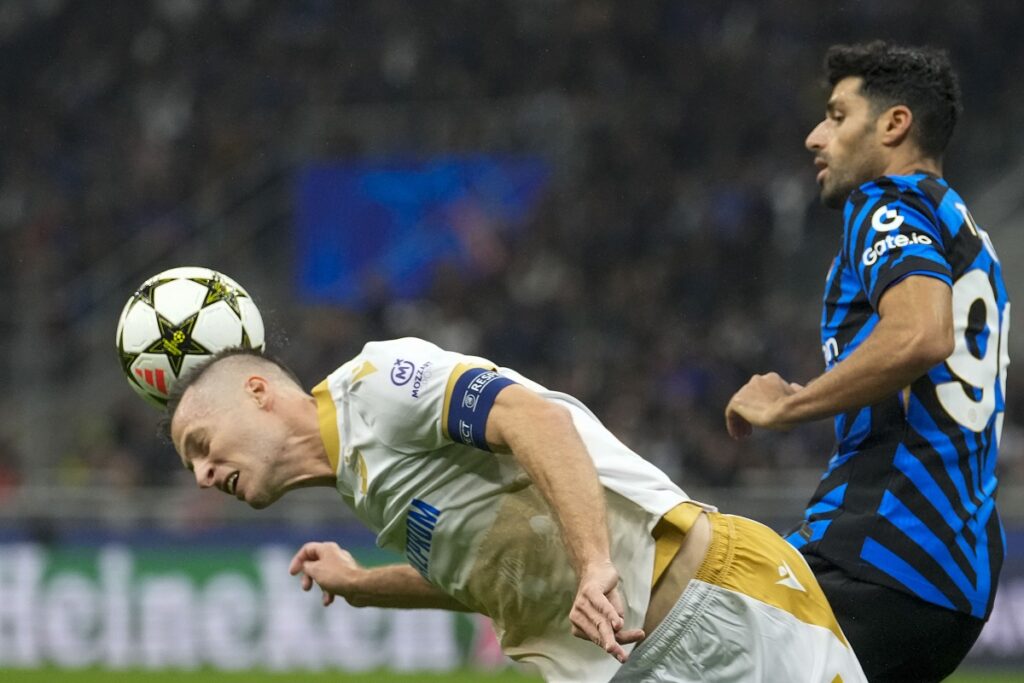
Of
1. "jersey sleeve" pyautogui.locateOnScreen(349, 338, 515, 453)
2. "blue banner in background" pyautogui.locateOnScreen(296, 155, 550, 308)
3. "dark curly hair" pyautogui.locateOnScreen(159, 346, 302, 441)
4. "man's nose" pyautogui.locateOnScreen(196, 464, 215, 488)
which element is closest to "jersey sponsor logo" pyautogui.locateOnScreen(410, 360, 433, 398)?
"jersey sleeve" pyautogui.locateOnScreen(349, 338, 515, 453)

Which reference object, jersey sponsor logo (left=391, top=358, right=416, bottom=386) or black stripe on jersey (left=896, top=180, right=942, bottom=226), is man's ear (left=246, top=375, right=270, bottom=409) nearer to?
jersey sponsor logo (left=391, top=358, right=416, bottom=386)

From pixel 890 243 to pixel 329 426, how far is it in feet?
4.63

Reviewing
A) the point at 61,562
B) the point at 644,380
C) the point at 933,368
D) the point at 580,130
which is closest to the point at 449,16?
the point at 580,130

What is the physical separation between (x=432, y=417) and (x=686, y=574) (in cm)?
66

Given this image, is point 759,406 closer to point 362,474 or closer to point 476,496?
point 476,496

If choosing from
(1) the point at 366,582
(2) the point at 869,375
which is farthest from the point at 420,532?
(2) the point at 869,375

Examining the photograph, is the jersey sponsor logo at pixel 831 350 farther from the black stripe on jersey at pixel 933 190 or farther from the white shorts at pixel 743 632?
the white shorts at pixel 743 632

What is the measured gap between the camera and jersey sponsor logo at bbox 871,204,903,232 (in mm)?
3910

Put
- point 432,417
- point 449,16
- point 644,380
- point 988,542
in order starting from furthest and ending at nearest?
1. point 449,16
2. point 644,380
3. point 988,542
4. point 432,417

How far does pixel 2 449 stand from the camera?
15391 millimetres

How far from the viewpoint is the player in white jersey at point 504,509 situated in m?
3.47

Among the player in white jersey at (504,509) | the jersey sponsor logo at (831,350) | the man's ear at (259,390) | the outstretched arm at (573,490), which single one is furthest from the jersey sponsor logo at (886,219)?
the man's ear at (259,390)

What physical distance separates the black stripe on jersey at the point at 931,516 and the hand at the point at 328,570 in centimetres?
141

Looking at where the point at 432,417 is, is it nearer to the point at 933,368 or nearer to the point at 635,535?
the point at 635,535
